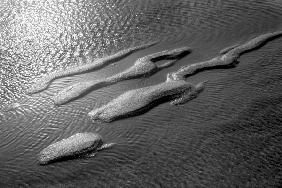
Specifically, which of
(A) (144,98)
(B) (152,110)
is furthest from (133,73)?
(B) (152,110)

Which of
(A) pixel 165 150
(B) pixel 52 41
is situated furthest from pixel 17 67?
(A) pixel 165 150

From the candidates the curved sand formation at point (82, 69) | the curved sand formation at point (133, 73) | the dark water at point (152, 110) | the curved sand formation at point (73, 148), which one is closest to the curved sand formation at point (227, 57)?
the dark water at point (152, 110)

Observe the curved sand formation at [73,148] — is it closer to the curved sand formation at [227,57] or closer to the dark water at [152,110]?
the dark water at [152,110]

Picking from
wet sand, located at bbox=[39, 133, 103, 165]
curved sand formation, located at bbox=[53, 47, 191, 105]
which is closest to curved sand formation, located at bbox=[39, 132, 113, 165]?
wet sand, located at bbox=[39, 133, 103, 165]

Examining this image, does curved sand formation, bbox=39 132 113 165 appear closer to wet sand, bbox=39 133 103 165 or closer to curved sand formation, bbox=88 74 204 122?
wet sand, bbox=39 133 103 165

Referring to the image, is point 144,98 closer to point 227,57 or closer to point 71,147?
point 71,147

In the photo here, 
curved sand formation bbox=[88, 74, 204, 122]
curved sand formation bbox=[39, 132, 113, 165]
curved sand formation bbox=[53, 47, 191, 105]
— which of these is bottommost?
curved sand formation bbox=[39, 132, 113, 165]
